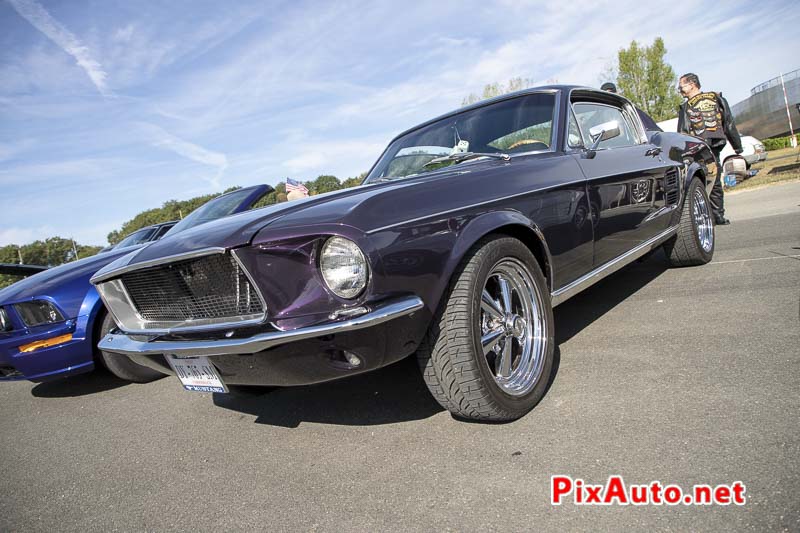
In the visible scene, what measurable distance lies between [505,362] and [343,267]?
924mm

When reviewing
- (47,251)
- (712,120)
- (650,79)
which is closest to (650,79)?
(650,79)

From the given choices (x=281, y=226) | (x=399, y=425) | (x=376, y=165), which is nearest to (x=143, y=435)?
(x=399, y=425)

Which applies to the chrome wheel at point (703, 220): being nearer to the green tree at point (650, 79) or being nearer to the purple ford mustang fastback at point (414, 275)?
the purple ford mustang fastback at point (414, 275)

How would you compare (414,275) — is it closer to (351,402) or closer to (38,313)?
(351,402)

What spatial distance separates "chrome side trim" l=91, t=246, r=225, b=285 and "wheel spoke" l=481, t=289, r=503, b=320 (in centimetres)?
106

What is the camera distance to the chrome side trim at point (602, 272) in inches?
97.2

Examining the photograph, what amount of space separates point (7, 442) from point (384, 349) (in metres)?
2.73

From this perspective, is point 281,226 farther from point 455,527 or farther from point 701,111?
point 701,111

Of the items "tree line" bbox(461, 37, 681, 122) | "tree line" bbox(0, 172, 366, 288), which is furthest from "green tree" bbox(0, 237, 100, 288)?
"tree line" bbox(461, 37, 681, 122)

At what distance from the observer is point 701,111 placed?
240 inches

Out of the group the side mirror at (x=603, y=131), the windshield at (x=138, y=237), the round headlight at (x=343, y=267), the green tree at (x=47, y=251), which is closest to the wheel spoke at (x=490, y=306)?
the round headlight at (x=343, y=267)

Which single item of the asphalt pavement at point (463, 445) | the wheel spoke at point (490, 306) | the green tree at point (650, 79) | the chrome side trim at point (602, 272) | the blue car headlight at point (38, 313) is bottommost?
the asphalt pavement at point (463, 445)

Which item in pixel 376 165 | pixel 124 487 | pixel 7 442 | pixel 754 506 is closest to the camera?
pixel 754 506

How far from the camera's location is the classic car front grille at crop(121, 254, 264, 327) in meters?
1.81
